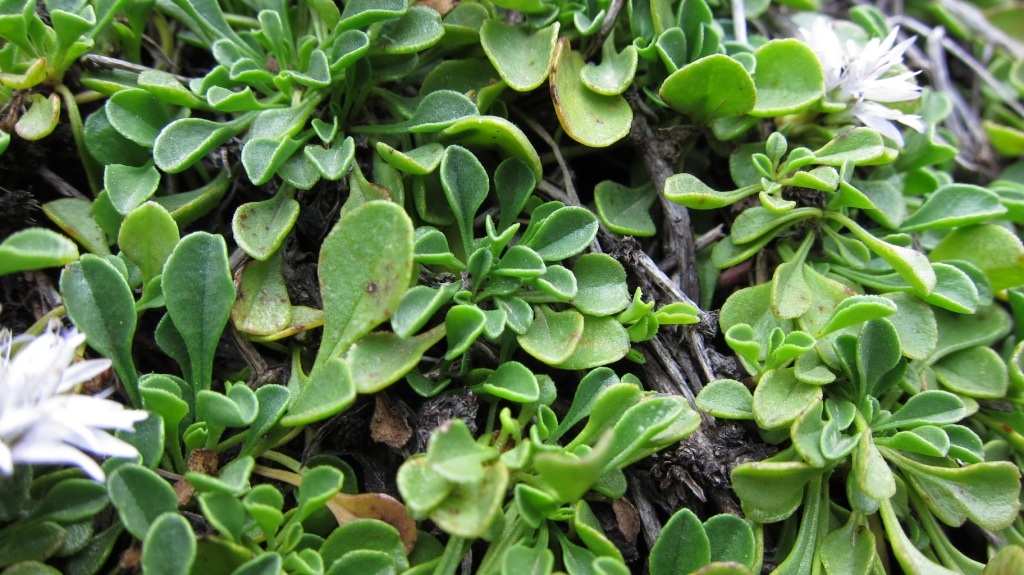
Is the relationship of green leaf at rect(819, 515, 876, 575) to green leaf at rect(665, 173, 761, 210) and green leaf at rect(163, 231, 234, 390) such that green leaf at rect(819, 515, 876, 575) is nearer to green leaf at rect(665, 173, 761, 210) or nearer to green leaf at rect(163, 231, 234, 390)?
green leaf at rect(665, 173, 761, 210)

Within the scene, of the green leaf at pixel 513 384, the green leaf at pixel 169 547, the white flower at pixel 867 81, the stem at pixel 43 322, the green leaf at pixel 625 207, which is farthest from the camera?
the white flower at pixel 867 81

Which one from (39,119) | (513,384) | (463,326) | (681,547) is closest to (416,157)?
(463,326)

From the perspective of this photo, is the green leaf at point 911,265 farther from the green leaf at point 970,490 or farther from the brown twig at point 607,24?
the brown twig at point 607,24

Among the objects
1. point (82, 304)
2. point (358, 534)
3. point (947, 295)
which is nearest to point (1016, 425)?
point (947, 295)

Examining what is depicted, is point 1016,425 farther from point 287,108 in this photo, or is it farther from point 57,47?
point 57,47

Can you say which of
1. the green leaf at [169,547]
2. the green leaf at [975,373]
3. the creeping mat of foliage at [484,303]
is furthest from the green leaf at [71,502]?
the green leaf at [975,373]

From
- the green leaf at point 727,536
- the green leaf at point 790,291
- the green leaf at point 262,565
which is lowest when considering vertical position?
the green leaf at point 727,536
